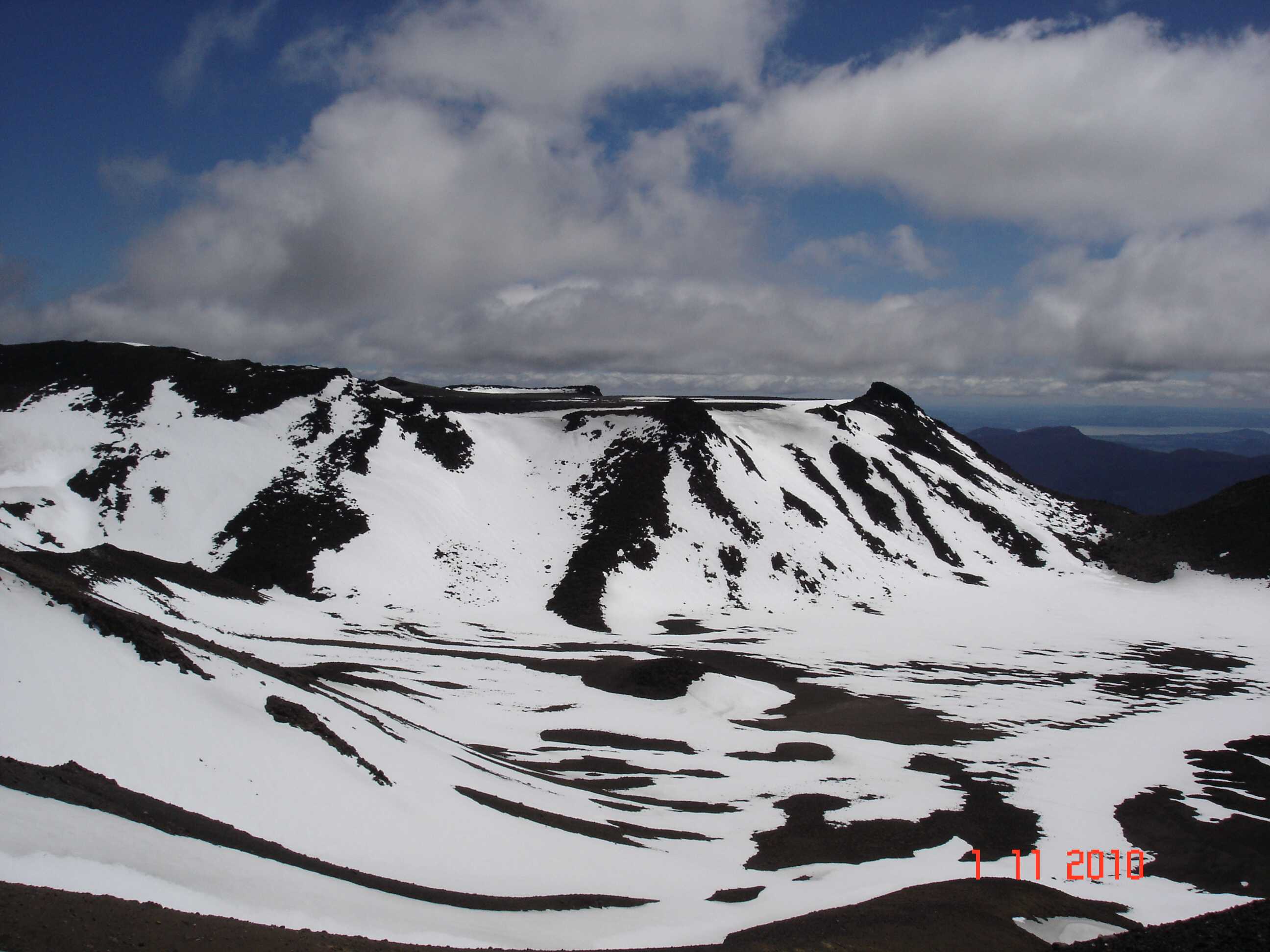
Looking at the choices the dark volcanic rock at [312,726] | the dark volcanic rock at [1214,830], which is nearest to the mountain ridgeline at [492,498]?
the dark volcanic rock at [312,726]

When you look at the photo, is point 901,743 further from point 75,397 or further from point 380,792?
point 75,397

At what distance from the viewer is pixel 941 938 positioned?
52.2 ft

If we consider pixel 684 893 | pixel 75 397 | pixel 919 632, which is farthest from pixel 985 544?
pixel 75 397

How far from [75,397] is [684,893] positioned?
266 feet

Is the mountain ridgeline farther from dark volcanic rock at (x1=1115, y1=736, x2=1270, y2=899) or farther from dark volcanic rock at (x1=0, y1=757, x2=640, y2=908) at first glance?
dark volcanic rock at (x1=0, y1=757, x2=640, y2=908)

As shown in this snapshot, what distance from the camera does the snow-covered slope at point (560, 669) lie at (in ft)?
56.2

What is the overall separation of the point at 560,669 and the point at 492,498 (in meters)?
35.0

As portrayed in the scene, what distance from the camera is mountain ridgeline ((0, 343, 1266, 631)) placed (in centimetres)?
6150
